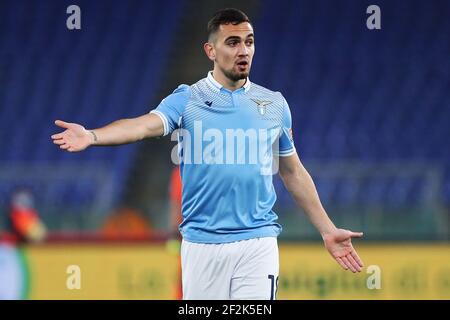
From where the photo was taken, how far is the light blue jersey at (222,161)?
529cm

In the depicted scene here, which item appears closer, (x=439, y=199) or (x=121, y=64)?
(x=439, y=199)

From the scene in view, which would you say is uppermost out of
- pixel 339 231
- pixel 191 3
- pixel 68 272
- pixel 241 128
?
pixel 191 3

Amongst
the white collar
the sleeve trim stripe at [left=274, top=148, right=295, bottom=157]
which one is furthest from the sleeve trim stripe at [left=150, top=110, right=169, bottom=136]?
the sleeve trim stripe at [left=274, top=148, right=295, bottom=157]

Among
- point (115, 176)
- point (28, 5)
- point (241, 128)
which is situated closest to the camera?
point (241, 128)

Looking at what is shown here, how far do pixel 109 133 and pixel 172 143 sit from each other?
1046 centimetres

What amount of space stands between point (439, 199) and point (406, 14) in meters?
5.17

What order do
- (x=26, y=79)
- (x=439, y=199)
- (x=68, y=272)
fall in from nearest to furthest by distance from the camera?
(x=68, y=272)
(x=439, y=199)
(x=26, y=79)

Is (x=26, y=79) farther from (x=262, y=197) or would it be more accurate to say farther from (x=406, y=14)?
(x=262, y=197)

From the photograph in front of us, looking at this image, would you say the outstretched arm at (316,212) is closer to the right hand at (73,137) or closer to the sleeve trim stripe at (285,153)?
the sleeve trim stripe at (285,153)

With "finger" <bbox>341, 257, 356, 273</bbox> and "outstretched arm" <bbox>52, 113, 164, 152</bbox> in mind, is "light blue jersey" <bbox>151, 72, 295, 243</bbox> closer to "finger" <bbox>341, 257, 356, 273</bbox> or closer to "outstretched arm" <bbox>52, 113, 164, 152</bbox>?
"outstretched arm" <bbox>52, 113, 164, 152</bbox>

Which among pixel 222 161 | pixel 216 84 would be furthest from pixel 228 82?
pixel 222 161

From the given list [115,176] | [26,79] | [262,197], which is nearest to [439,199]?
[115,176]

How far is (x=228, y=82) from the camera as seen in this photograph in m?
5.46
